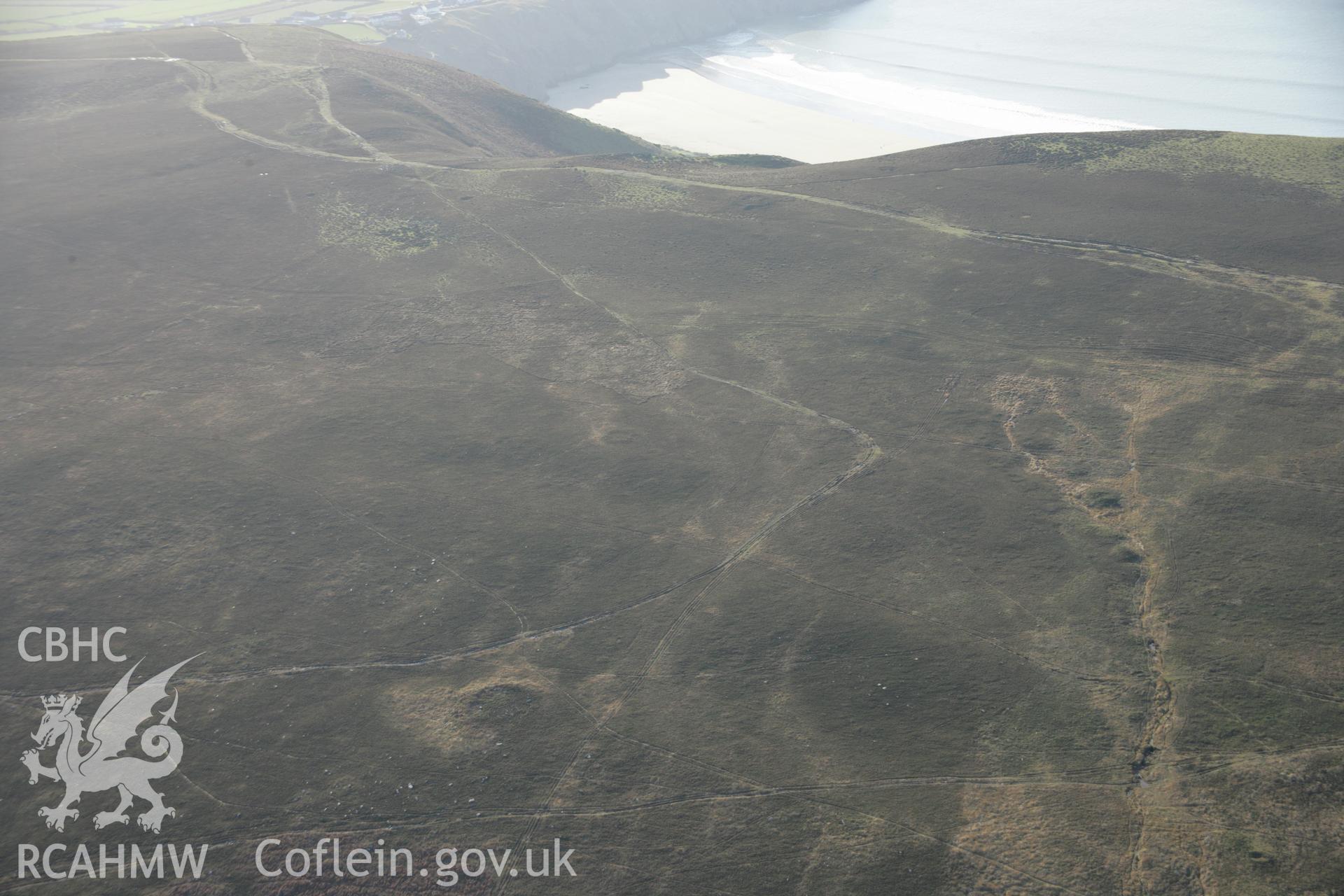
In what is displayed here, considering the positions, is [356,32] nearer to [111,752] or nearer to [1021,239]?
[1021,239]

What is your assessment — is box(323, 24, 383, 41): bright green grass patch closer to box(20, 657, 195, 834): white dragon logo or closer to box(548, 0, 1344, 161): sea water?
box(548, 0, 1344, 161): sea water

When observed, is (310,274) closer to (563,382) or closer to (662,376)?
(563,382)

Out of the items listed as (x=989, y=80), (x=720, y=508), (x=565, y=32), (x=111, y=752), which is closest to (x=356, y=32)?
(x=565, y=32)

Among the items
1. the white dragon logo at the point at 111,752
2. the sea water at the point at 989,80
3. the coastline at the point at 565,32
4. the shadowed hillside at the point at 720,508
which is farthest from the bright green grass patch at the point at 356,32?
the white dragon logo at the point at 111,752

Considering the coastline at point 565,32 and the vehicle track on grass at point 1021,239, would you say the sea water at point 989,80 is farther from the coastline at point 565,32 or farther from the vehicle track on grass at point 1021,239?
the vehicle track on grass at point 1021,239

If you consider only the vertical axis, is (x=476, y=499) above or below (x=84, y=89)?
below

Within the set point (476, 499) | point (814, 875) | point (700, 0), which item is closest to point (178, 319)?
point (476, 499)

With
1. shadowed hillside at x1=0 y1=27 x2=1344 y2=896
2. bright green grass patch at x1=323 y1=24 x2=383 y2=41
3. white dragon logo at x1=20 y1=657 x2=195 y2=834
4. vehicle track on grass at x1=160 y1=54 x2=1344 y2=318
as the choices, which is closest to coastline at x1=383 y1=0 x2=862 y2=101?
bright green grass patch at x1=323 y1=24 x2=383 y2=41
